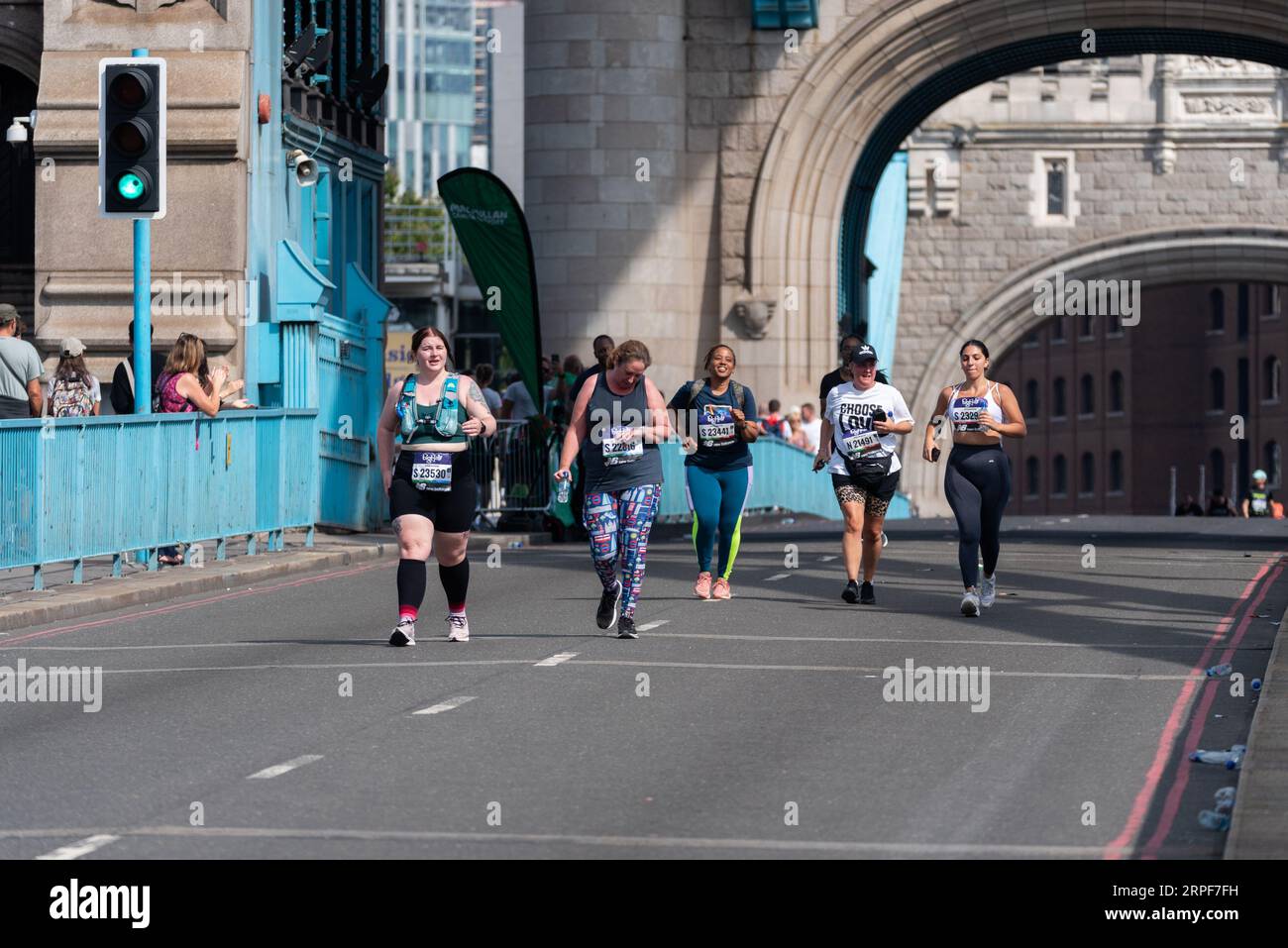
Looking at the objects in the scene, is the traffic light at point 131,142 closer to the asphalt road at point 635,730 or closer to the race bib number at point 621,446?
the asphalt road at point 635,730

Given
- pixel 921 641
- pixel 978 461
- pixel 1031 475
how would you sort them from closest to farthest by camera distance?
pixel 921 641 < pixel 978 461 < pixel 1031 475

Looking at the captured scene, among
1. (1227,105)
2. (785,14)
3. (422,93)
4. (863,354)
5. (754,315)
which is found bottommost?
(863,354)

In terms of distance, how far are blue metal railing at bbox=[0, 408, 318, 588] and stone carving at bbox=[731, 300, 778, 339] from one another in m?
9.71

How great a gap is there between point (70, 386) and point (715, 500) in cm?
516

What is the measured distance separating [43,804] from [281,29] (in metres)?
15.6

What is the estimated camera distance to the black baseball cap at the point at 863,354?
49.1ft

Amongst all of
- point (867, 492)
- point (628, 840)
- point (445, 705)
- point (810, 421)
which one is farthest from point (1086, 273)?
point (628, 840)

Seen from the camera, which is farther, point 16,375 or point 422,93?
point 422,93

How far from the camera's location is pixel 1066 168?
166 feet

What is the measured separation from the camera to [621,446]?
13.0 metres

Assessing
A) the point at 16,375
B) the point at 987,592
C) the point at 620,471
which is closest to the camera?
the point at 620,471

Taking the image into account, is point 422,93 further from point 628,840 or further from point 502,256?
point 628,840

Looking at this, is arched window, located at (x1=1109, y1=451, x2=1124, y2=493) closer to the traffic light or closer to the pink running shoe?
the pink running shoe
